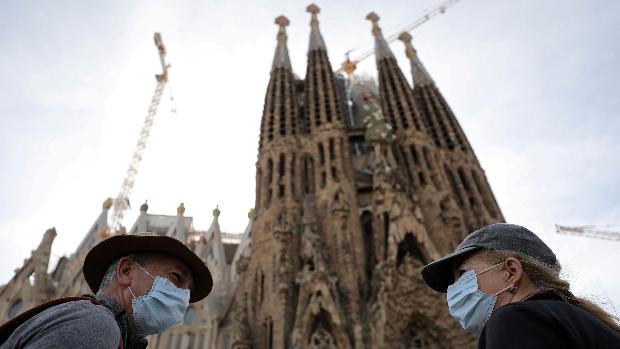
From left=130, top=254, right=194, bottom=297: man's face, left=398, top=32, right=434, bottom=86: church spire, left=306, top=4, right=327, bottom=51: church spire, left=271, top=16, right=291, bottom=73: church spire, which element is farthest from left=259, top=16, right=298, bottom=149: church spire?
left=130, top=254, right=194, bottom=297: man's face

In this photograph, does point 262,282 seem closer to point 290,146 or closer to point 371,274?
point 371,274

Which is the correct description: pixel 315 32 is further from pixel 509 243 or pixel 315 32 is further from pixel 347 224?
pixel 509 243

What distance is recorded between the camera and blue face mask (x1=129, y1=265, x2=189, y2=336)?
99.0 inches

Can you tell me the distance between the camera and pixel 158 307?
259 cm

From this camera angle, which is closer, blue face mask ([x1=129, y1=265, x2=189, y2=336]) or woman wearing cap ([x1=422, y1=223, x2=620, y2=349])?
woman wearing cap ([x1=422, y1=223, x2=620, y2=349])

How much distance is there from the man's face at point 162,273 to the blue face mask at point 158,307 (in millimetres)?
25

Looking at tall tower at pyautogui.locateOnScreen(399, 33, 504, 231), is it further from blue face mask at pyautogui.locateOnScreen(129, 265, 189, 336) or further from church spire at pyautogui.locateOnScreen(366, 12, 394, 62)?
blue face mask at pyautogui.locateOnScreen(129, 265, 189, 336)

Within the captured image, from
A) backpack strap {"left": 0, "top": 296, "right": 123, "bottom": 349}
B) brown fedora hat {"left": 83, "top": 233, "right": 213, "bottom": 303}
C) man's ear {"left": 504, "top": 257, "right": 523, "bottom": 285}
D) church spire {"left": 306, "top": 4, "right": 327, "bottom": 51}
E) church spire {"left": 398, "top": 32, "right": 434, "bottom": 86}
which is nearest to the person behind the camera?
backpack strap {"left": 0, "top": 296, "right": 123, "bottom": 349}

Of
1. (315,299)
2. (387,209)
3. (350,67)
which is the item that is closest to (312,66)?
(387,209)

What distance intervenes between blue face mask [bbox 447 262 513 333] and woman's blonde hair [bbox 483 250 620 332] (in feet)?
0.34

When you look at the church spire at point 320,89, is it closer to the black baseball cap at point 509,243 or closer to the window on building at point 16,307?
the window on building at point 16,307

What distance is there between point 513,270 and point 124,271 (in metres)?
2.12

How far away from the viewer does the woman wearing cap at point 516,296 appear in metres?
1.62

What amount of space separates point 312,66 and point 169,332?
18003mm
